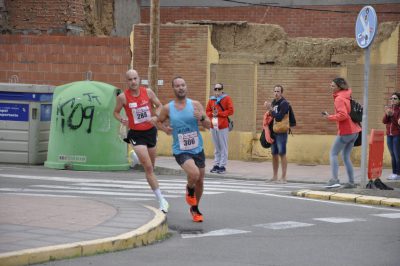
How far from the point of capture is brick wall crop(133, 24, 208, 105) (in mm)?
22656

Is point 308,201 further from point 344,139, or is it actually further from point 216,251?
point 216,251

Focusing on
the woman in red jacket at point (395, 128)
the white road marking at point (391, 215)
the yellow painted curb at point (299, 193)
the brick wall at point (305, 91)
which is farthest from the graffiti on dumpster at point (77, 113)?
the white road marking at point (391, 215)

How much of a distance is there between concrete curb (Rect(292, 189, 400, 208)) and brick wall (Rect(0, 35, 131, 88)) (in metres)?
9.31

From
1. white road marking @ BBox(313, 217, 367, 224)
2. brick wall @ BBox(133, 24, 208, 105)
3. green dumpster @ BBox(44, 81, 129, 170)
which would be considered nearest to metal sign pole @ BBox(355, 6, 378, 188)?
white road marking @ BBox(313, 217, 367, 224)

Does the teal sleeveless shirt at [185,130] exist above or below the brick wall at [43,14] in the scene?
below

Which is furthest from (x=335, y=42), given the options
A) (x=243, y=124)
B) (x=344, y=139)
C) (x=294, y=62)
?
(x=344, y=139)

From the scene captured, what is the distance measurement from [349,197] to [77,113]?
6.99 metres

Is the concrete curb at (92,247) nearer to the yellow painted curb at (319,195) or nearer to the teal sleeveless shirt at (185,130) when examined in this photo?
the teal sleeveless shirt at (185,130)

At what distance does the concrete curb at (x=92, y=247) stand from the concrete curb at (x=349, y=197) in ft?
15.0

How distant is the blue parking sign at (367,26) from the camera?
48.0ft

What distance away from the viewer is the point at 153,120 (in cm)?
1127

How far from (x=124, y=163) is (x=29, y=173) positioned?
2.60 metres

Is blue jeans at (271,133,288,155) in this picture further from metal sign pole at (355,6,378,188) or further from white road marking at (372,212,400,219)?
white road marking at (372,212,400,219)

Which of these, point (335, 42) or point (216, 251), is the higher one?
point (335, 42)
